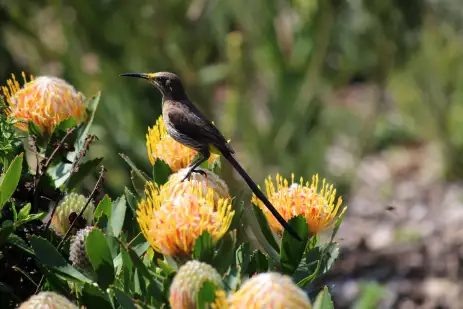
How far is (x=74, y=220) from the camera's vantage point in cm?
133

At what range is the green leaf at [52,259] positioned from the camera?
118 cm

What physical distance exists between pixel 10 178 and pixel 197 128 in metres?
0.41

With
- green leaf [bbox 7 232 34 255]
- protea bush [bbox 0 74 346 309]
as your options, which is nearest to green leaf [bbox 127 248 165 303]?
protea bush [bbox 0 74 346 309]

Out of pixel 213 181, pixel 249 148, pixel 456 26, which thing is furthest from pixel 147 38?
pixel 213 181

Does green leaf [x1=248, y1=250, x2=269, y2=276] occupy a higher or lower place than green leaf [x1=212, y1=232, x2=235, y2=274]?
lower

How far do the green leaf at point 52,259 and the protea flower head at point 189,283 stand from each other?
0.20 metres

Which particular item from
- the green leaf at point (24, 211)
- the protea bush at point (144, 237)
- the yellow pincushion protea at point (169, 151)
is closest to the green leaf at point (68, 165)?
the protea bush at point (144, 237)

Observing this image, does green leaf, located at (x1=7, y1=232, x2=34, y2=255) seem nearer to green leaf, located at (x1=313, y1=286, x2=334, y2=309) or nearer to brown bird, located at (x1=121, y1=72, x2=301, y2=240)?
brown bird, located at (x1=121, y1=72, x2=301, y2=240)

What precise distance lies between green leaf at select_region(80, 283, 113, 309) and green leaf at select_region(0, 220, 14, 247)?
16 centimetres

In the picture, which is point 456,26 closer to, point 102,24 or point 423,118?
point 423,118

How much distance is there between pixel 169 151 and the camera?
1.54m

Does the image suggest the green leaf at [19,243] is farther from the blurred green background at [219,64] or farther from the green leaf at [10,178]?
the blurred green background at [219,64]

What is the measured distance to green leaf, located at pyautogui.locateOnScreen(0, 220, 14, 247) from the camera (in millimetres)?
1216

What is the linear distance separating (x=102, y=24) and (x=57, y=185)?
4010 millimetres
